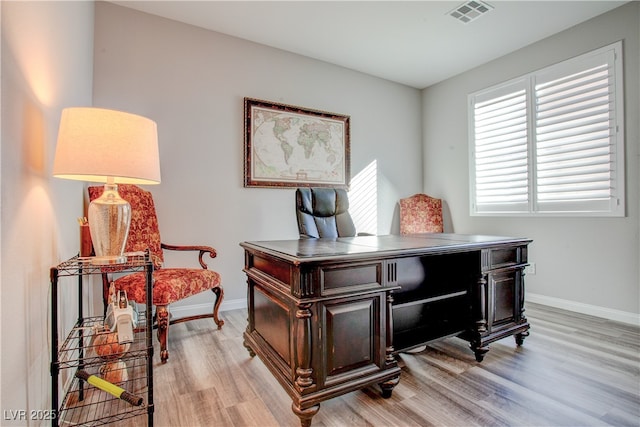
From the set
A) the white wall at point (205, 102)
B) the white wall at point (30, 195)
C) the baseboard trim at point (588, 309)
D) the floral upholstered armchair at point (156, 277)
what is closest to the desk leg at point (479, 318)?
the baseboard trim at point (588, 309)

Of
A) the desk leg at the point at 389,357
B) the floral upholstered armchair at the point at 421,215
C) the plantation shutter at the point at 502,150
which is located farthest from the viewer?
the floral upholstered armchair at the point at 421,215

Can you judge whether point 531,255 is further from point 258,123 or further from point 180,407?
point 180,407

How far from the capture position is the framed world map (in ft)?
10.7

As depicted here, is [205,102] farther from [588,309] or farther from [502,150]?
[588,309]

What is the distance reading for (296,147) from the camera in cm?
351

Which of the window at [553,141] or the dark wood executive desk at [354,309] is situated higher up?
the window at [553,141]

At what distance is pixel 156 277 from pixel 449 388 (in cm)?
196

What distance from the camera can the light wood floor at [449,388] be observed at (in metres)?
1.49

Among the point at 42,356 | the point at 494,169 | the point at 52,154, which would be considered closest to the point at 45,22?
the point at 52,154

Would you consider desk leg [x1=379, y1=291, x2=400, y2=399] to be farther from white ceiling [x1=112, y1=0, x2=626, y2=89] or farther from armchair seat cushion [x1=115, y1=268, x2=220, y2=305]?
white ceiling [x1=112, y1=0, x2=626, y2=89]

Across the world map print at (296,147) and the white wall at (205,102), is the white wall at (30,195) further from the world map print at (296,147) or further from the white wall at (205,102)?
the world map print at (296,147)

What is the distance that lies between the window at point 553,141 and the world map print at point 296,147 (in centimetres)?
172

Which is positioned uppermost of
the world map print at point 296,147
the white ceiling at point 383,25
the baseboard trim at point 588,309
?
the white ceiling at point 383,25

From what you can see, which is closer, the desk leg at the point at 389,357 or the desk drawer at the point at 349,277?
the desk drawer at the point at 349,277
